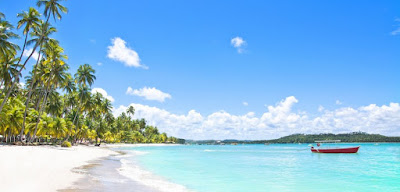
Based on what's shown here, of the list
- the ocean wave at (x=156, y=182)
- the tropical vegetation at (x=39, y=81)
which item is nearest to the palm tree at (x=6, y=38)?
the tropical vegetation at (x=39, y=81)

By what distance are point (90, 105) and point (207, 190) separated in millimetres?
55258

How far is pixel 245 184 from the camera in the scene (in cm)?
1761

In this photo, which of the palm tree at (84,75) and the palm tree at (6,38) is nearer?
the palm tree at (6,38)

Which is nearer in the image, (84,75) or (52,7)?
(52,7)

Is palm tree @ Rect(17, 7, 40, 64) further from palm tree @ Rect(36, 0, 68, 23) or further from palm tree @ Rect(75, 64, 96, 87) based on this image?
palm tree @ Rect(75, 64, 96, 87)

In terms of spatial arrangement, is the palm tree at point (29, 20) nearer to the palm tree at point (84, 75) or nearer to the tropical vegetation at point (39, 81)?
the tropical vegetation at point (39, 81)

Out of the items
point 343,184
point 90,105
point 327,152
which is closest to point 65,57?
point 90,105

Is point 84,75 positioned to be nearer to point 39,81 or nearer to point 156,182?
point 39,81

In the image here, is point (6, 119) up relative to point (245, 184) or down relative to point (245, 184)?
up

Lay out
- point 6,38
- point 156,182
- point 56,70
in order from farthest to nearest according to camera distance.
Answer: point 56,70
point 6,38
point 156,182

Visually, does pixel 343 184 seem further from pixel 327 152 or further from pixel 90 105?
pixel 90 105

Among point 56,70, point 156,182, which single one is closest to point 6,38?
point 56,70

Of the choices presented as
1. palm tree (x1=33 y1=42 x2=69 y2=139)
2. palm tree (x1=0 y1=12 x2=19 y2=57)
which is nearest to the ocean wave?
palm tree (x1=0 y1=12 x2=19 y2=57)

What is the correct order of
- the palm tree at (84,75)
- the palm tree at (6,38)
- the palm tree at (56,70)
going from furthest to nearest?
the palm tree at (84,75) < the palm tree at (56,70) < the palm tree at (6,38)
